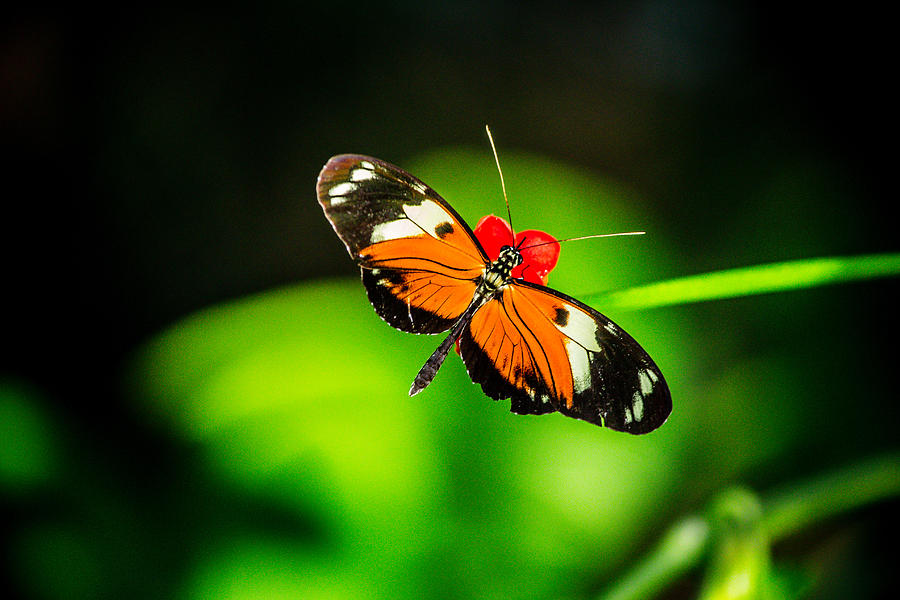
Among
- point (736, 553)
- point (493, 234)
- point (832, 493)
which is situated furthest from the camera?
point (832, 493)

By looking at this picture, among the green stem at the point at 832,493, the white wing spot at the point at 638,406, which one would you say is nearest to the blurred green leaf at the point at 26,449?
the green stem at the point at 832,493

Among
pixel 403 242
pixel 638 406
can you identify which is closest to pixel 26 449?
pixel 403 242

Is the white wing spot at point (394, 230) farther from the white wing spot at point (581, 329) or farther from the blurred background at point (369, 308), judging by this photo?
the blurred background at point (369, 308)

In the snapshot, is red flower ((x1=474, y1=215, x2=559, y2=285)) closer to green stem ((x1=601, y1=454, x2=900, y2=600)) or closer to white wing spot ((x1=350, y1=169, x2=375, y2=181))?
white wing spot ((x1=350, y1=169, x2=375, y2=181))

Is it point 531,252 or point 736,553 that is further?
point 736,553

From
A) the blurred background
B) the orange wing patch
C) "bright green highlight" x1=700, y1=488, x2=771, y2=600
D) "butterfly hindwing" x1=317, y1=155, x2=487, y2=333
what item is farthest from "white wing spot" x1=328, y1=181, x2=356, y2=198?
the blurred background

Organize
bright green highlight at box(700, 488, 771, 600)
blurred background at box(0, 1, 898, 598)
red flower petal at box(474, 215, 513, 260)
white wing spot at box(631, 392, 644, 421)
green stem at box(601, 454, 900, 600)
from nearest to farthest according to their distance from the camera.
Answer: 1. white wing spot at box(631, 392, 644, 421)
2. red flower petal at box(474, 215, 513, 260)
3. bright green highlight at box(700, 488, 771, 600)
4. green stem at box(601, 454, 900, 600)
5. blurred background at box(0, 1, 898, 598)

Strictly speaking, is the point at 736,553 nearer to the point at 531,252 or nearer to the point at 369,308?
the point at 531,252

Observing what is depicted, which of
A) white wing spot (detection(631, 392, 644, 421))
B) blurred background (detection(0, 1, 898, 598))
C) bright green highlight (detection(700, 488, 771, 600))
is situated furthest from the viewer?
blurred background (detection(0, 1, 898, 598))
